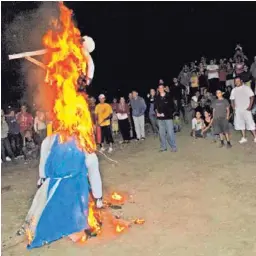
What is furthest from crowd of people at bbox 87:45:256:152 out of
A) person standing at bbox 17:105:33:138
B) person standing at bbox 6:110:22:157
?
person standing at bbox 6:110:22:157

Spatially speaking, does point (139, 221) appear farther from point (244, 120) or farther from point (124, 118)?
point (124, 118)

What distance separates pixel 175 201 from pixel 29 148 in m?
6.77

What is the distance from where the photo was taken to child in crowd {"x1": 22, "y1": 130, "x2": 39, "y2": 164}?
12.9 meters

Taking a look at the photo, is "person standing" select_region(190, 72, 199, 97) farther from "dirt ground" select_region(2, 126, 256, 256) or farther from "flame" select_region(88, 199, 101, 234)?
"flame" select_region(88, 199, 101, 234)

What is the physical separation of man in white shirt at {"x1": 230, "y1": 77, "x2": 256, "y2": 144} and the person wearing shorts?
29cm

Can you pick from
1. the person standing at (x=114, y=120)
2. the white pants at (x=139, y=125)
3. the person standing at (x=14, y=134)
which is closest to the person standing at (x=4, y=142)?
the person standing at (x=14, y=134)

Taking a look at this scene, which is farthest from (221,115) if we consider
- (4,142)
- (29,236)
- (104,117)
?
(29,236)

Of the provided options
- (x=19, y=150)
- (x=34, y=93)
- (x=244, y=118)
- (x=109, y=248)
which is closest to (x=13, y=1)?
(x=34, y=93)

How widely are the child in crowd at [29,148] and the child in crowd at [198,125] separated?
489 centimetres

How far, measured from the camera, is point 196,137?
13.4 m

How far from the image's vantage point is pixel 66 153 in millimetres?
5797

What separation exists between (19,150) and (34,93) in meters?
7.93

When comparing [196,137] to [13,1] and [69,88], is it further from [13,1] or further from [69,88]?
[13,1]

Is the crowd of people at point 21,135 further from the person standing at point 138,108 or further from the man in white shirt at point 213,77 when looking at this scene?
Answer: the man in white shirt at point 213,77
